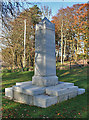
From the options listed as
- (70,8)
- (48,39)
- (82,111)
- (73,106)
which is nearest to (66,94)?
(73,106)

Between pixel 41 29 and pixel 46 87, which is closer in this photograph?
pixel 46 87

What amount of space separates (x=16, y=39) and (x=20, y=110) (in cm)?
1089

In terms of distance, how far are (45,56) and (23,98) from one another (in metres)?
2.01

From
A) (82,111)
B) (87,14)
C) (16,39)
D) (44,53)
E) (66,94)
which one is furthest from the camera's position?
(87,14)

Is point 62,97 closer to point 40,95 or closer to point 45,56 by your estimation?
point 40,95

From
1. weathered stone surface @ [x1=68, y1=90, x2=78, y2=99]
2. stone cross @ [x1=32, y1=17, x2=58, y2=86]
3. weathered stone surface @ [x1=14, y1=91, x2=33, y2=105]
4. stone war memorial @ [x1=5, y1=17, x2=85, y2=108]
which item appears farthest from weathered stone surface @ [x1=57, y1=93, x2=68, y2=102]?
weathered stone surface @ [x1=14, y1=91, x2=33, y2=105]

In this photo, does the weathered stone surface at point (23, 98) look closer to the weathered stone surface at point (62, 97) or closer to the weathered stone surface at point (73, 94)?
the weathered stone surface at point (62, 97)

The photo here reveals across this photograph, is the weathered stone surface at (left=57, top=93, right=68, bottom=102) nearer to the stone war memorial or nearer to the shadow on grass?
the stone war memorial

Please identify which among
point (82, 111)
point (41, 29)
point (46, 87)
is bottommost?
point (82, 111)

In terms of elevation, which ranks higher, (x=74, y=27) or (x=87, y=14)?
(x=87, y=14)

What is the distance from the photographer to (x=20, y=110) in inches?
174

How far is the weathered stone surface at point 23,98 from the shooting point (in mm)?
5043

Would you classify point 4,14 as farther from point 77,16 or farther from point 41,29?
point 77,16

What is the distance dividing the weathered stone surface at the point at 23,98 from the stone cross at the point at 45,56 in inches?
36.9
